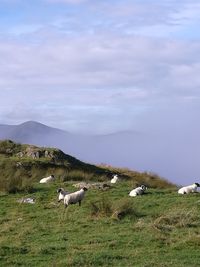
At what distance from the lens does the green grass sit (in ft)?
44.1

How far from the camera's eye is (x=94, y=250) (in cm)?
1429

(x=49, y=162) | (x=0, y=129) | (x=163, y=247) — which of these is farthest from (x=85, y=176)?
(x=0, y=129)

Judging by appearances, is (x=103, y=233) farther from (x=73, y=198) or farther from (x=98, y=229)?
(x=73, y=198)

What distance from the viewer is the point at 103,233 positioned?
649 inches

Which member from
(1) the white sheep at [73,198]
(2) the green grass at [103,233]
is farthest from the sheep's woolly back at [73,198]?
(2) the green grass at [103,233]

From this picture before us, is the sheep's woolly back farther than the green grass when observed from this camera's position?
Yes

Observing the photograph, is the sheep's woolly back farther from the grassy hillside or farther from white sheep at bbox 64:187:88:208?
the grassy hillside

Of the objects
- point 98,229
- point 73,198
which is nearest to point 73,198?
point 73,198

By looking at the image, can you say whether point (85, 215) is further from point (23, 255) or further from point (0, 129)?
point (0, 129)

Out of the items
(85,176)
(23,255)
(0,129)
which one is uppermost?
(0,129)

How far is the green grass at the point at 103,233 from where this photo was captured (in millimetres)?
13438

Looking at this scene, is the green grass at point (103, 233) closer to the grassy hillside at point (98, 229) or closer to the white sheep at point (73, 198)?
the grassy hillside at point (98, 229)

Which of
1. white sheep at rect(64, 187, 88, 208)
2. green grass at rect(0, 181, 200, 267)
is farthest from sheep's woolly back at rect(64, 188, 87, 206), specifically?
green grass at rect(0, 181, 200, 267)

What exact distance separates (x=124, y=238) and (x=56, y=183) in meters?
14.7
